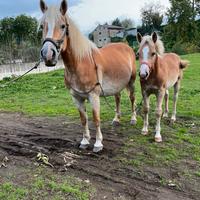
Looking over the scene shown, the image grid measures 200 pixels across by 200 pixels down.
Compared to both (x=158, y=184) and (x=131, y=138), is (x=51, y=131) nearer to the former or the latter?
(x=131, y=138)

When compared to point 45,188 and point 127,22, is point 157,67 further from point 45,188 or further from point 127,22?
point 127,22

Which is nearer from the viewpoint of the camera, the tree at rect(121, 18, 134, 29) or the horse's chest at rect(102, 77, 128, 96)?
the horse's chest at rect(102, 77, 128, 96)

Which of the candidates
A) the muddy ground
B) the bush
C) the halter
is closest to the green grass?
the muddy ground

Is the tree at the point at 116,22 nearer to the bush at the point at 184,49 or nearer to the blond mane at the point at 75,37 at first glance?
the bush at the point at 184,49

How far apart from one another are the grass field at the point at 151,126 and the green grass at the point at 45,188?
52mm

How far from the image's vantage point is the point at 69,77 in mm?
4949

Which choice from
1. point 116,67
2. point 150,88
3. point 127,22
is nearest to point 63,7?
point 116,67

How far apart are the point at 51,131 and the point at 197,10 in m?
42.0

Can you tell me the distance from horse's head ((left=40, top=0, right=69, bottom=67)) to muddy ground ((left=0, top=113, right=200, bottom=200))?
62.8 inches

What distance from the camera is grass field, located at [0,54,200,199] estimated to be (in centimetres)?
478

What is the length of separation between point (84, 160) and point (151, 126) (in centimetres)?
218

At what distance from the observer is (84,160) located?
4.88m

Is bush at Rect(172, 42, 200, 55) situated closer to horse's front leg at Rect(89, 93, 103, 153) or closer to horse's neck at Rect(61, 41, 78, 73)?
horse's front leg at Rect(89, 93, 103, 153)

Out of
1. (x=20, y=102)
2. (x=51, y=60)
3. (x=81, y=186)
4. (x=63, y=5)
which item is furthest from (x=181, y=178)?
(x=20, y=102)
